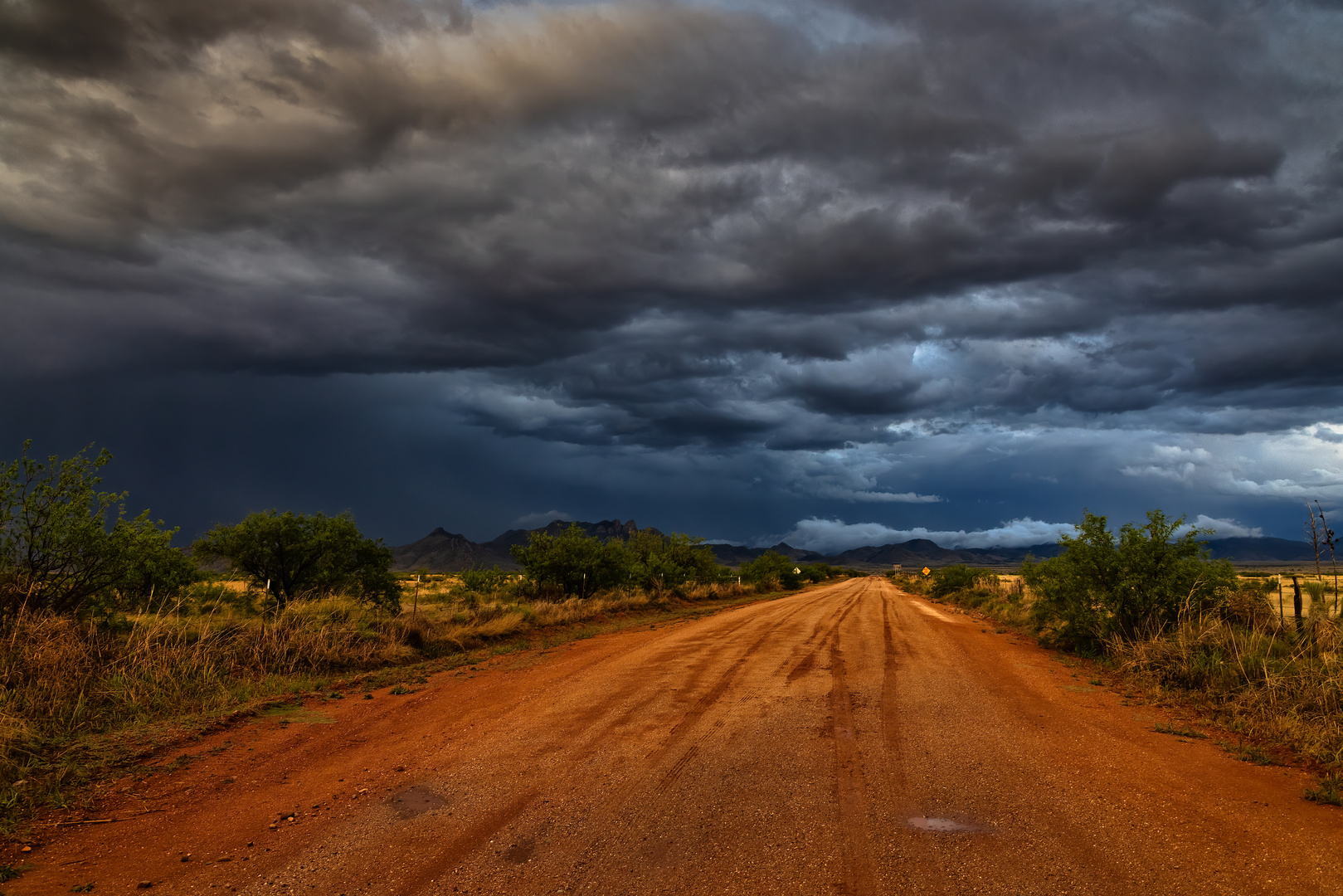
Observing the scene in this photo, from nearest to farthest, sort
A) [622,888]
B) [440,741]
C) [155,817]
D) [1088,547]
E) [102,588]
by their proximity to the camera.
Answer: [622,888] → [155,817] → [440,741] → [102,588] → [1088,547]

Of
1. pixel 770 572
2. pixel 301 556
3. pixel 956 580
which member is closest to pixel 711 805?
pixel 301 556

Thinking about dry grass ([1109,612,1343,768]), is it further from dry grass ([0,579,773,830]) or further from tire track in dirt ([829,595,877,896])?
dry grass ([0,579,773,830])

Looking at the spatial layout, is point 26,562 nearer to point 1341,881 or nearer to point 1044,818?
point 1044,818

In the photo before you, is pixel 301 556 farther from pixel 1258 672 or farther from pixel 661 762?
pixel 1258 672

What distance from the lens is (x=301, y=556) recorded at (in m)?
20.2

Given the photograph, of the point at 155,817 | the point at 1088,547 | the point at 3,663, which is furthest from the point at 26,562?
the point at 1088,547

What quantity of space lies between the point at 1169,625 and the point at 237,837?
1633cm

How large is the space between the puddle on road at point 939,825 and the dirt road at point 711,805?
21mm

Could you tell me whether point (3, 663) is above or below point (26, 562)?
below

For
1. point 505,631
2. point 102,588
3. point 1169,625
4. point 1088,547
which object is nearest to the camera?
point 102,588

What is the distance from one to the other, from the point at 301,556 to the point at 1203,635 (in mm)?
21295

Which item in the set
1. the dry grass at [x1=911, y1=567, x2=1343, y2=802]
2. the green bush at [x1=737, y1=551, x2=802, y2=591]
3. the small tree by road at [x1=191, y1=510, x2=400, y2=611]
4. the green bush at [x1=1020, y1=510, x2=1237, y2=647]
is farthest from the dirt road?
the green bush at [x1=737, y1=551, x2=802, y2=591]

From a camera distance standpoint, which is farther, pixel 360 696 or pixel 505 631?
pixel 505 631

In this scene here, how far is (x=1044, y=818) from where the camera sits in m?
6.14
